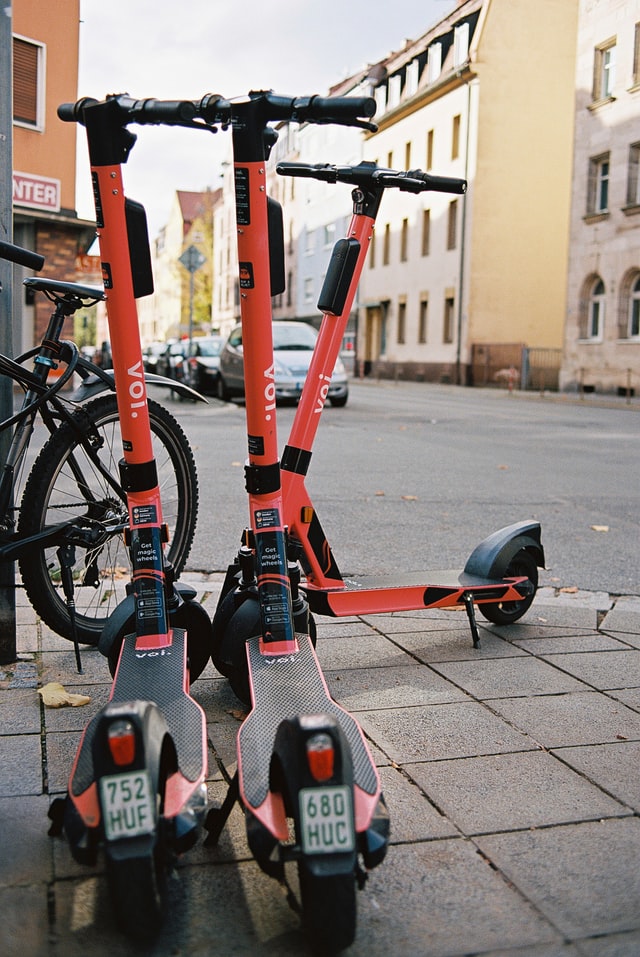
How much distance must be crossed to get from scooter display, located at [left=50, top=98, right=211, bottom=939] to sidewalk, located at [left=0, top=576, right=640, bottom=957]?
0.15 meters

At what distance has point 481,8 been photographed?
132 feet

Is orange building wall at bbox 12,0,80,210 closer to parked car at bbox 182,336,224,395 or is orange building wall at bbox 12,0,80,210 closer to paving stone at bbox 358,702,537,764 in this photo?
parked car at bbox 182,336,224,395

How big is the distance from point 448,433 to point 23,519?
1159cm

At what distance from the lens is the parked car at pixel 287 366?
64.4 ft

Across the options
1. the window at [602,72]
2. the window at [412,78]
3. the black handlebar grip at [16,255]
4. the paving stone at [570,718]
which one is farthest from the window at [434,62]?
the paving stone at [570,718]

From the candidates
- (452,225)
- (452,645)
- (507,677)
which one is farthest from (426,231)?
(507,677)

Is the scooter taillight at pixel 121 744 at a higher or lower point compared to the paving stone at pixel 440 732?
higher

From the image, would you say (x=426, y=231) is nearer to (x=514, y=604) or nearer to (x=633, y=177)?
(x=633, y=177)

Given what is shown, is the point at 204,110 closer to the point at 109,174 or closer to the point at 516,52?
the point at 109,174

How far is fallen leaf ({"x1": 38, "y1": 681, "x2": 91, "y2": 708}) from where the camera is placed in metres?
3.31

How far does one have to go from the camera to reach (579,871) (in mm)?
2312

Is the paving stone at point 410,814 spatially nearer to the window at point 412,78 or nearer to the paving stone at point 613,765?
the paving stone at point 613,765

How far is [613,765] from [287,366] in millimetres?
17295

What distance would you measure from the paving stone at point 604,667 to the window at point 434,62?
1705 inches
